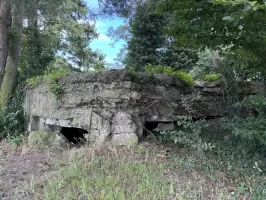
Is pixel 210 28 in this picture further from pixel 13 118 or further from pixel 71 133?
pixel 13 118

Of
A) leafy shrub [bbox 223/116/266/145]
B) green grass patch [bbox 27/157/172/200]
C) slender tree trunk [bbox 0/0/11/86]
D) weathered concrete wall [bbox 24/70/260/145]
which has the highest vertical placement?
slender tree trunk [bbox 0/0/11/86]

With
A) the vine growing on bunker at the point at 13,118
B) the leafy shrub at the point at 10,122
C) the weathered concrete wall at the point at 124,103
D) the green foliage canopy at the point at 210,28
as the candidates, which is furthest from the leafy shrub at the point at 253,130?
the leafy shrub at the point at 10,122

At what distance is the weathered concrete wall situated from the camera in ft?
14.2

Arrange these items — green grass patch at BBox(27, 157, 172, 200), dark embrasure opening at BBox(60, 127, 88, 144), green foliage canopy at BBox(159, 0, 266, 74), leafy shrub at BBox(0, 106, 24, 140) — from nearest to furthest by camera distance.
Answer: green foliage canopy at BBox(159, 0, 266, 74) < green grass patch at BBox(27, 157, 172, 200) < dark embrasure opening at BBox(60, 127, 88, 144) < leafy shrub at BBox(0, 106, 24, 140)

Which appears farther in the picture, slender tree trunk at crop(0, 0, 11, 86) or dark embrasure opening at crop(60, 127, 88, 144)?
dark embrasure opening at crop(60, 127, 88, 144)

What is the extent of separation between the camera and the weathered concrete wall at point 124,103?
4.33 meters

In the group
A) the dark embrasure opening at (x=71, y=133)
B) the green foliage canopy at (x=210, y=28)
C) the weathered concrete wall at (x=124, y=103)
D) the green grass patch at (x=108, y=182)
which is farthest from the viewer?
the dark embrasure opening at (x=71, y=133)

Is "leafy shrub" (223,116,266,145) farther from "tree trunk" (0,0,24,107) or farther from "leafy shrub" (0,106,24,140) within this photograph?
"tree trunk" (0,0,24,107)

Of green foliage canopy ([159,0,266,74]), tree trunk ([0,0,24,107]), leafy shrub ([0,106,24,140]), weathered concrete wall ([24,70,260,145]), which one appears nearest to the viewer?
green foliage canopy ([159,0,266,74])

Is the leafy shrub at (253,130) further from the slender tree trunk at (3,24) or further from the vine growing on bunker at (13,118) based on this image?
the slender tree trunk at (3,24)

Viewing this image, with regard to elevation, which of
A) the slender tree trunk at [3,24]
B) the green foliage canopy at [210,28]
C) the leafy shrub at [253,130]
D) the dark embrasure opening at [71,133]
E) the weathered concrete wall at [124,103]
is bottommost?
the dark embrasure opening at [71,133]

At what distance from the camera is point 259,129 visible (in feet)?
10.2

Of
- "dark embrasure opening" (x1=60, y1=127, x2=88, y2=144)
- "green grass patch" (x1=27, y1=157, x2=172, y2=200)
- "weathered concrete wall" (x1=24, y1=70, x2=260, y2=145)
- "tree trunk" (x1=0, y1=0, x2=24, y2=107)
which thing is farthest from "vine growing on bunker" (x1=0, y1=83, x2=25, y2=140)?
"green grass patch" (x1=27, y1=157, x2=172, y2=200)

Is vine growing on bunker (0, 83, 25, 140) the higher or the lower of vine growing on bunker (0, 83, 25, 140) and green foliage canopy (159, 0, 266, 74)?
the lower
